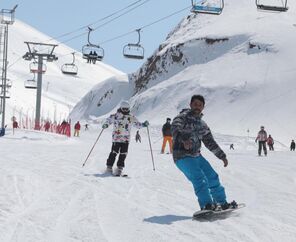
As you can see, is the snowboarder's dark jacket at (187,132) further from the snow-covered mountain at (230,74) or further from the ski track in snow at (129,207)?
the snow-covered mountain at (230,74)

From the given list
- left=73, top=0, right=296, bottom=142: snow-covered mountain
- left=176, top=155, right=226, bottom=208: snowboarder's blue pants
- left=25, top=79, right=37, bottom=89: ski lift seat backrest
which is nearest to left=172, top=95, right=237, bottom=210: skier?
left=176, top=155, right=226, bottom=208: snowboarder's blue pants

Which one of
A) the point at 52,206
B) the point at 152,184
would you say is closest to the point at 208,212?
the point at 52,206

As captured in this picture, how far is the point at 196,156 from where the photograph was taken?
6.88 metres

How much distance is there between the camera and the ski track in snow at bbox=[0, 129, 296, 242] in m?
5.48

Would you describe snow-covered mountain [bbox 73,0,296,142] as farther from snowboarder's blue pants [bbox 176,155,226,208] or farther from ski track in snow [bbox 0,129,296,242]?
snowboarder's blue pants [bbox 176,155,226,208]

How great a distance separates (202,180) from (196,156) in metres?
0.31

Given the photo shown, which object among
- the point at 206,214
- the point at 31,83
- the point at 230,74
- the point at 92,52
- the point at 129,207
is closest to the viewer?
the point at 206,214

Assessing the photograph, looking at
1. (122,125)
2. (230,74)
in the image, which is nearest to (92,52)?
(122,125)

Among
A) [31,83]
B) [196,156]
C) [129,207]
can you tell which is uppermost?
[31,83]

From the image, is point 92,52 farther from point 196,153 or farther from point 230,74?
point 230,74

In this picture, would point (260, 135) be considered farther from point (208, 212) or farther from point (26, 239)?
point (26, 239)

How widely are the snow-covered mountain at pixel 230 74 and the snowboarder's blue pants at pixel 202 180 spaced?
58.4 m

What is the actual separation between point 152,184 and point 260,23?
87186 millimetres

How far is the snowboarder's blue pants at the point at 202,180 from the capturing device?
6703 mm
